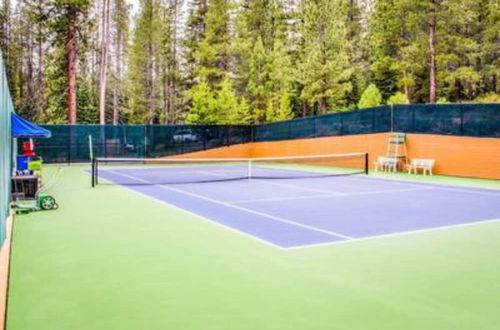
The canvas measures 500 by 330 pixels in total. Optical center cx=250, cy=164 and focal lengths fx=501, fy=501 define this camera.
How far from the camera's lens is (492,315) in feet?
11.4

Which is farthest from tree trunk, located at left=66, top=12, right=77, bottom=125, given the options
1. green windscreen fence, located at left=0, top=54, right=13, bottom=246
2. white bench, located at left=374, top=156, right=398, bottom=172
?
green windscreen fence, located at left=0, top=54, right=13, bottom=246

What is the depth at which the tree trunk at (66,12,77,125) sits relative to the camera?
2688 cm

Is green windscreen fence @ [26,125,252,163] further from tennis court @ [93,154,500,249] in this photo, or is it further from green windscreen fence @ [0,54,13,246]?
green windscreen fence @ [0,54,13,246]

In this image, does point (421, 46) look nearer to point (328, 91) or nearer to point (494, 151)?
point (328, 91)

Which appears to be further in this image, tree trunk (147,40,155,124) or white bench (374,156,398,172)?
tree trunk (147,40,155,124)

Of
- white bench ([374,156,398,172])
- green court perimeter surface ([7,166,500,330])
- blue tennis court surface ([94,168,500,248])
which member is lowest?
green court perimeter surface ([7,166,500,330])

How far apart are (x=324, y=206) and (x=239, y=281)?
4981 millimetres

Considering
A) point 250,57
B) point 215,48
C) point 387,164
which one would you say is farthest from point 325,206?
point 215,48

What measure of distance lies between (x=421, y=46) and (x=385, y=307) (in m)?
27.6

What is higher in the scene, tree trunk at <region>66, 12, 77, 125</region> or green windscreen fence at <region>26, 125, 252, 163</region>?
tree trunk at <region>66, 12, 77, 125</region>

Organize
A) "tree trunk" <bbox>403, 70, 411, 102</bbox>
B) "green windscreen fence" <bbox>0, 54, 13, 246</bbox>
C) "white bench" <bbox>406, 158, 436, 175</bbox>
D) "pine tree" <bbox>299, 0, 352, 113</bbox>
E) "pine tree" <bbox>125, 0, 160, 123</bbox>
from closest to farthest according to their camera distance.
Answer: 1. "green windscreen fence" <bbox>0, 54, 13, 246</bbox>
2. "white bench" <bbox>406, 158, 436, 175</bbox>
3. "pine tree" <bbox>299, 0, 352, 113</bbox>
4. "tree trunk" <bbox>403, 70, 411, 102</bbox>
5. "pine tree" <bbox>125, 0, 160, 123</bbox>

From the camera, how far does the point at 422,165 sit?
16.9 metres

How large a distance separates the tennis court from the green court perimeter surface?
487mm

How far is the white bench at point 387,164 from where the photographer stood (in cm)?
1800
